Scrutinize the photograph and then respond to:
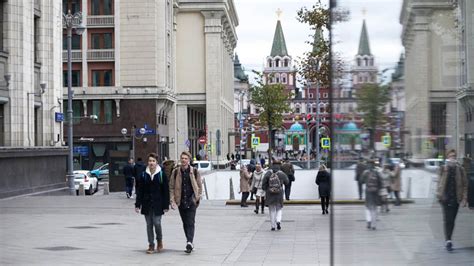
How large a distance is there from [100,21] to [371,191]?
58.8 meters

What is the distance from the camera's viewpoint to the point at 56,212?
2281 cm

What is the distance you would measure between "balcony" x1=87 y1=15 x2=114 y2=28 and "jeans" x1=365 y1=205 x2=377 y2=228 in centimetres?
5839

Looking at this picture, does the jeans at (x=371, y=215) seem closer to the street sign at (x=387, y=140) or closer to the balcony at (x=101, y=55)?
the street sign at (x=387, y=140)

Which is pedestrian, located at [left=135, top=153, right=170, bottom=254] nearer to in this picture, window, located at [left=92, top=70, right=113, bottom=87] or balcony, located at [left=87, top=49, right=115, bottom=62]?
balcony, located at [left=87, top=49, right=115, bottom=62]

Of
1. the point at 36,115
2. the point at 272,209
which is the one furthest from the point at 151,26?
the point at 272,209

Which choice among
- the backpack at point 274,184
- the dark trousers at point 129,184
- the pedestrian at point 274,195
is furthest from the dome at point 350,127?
the dark trousers at point 129,184

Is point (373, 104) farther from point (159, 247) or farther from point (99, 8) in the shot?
point (99, 8)

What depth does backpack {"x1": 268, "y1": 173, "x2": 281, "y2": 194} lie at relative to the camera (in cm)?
1834

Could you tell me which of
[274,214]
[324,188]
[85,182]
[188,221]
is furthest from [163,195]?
[85,182]

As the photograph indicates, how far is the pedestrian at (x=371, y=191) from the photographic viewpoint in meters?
3.25

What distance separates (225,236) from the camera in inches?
632

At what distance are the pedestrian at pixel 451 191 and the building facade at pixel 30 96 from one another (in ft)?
88.3

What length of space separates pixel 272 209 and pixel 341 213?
14.6 m

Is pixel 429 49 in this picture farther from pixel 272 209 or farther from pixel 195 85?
pixel 195 85
